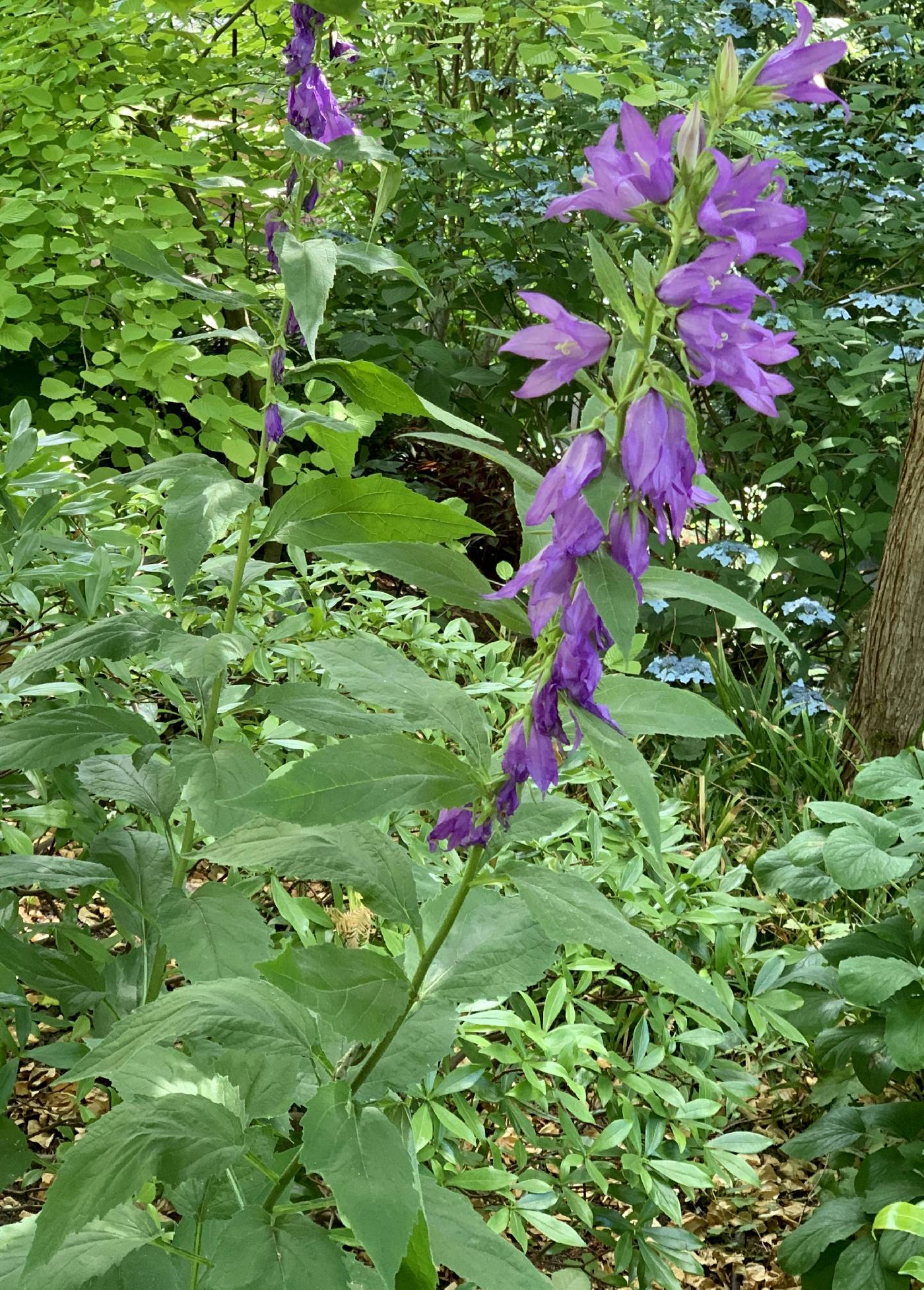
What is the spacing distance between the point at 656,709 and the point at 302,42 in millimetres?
1087

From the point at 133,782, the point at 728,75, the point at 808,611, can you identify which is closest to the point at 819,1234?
the point at 133,782

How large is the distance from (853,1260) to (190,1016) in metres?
1.40

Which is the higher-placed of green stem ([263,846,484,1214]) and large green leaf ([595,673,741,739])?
large green leaf ([595,673,741,739])

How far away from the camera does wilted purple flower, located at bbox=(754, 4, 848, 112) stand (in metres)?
0.77

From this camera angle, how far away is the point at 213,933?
123 centimetres

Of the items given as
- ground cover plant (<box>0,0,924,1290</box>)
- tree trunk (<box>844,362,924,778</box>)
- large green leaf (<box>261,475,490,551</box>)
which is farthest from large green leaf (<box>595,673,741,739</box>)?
tree trunk (<box>844,362,924,778</box>)

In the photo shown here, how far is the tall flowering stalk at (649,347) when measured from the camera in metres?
0.76

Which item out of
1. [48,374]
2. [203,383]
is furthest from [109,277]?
[48,374]

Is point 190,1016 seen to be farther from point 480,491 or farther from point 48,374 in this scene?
point 480,491

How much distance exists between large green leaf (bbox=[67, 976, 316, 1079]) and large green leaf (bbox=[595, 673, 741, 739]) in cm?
40

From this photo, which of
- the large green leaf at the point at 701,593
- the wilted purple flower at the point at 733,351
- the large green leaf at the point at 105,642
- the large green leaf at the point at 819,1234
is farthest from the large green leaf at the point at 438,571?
the large green leaf at the point at 819,1234

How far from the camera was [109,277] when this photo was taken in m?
3.52

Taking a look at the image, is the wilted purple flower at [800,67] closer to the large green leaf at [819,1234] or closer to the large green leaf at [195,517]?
the large green leaf at [195,517]

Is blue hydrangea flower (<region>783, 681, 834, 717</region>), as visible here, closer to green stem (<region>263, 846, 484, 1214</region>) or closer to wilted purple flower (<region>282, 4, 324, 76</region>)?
wilted purple flower (<region>282, 4, 324, 76</region>)
